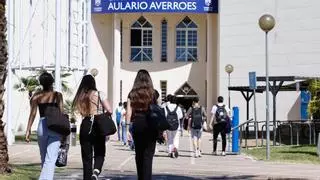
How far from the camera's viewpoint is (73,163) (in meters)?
16.6

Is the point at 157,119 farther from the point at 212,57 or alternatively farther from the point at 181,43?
the point at 181,43

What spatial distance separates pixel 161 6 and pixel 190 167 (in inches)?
1042

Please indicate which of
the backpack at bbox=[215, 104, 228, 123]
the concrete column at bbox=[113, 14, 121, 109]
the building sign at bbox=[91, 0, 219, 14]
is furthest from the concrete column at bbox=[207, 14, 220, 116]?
the backpack at bbox=[215, 104, 228, 123]

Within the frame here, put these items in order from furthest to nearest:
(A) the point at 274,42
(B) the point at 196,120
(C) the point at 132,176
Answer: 1. (A) the point at 274,42
2. (B) the point at 196,120
3. (C) the point at 132,176

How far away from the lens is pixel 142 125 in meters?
9.74

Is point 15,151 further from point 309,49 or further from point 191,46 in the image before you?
point 191,46

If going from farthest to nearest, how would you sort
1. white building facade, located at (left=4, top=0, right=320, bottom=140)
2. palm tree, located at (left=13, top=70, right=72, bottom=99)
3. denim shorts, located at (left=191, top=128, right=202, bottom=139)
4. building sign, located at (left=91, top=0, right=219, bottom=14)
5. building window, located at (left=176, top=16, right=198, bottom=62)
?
1. building window, located at (left=176, top=16, right=198, bottom=62)
2. building sign, located at (left=91, top=0, right=219, bottom=14)
3. white building facade, located at (left=4, top=0, right=320, bottom=140)
4. palm tree, located at (left=13, top=70, right=72, bottom=99)
5. denim shorts, located at (left=191, top=128, right=202, bottom=139)

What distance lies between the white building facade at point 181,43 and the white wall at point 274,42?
0.05 meters

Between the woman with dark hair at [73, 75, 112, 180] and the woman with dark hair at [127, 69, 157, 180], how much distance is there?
53cm

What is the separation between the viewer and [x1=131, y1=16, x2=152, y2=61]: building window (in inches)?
1778

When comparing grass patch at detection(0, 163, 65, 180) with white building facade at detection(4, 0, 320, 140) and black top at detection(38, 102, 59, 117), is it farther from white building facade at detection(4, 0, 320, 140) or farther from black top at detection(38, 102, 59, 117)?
white building facade at detection(4, 0, 320, 140)

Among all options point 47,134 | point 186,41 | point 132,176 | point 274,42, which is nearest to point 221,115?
point 132,176

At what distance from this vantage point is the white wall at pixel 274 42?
37156 millimetres

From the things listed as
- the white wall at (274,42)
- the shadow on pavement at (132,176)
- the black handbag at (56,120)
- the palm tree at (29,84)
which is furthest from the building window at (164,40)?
the black handbag at (56,120)
